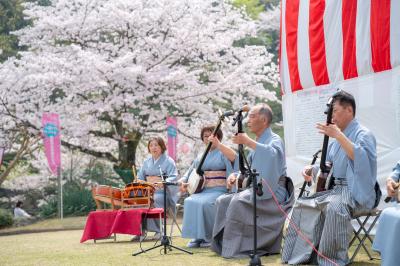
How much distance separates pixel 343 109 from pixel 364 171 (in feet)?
1.91

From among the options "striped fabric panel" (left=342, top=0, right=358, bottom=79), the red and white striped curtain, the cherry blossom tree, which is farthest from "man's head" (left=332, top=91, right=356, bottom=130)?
the cherry blossom tree

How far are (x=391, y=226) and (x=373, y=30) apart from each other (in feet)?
12.8

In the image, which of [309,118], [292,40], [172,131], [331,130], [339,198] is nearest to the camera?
[331,130]

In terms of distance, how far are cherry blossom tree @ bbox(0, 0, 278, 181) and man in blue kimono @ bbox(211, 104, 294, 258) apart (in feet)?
26.6

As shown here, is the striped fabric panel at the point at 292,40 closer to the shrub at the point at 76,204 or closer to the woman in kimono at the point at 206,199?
the woman in kimono at the point at 206,199

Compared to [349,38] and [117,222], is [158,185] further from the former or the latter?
[349,38]

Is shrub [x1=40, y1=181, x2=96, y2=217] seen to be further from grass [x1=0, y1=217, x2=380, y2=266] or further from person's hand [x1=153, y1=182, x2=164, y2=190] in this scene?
person's hand [x1=153, y1=182, x2=164, y2=190]

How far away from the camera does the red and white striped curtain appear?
7.15 m

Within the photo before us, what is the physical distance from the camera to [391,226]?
13.1ft

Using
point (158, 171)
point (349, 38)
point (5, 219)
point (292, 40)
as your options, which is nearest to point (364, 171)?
point (349, 38)

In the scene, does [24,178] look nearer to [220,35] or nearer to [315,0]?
[220,35]

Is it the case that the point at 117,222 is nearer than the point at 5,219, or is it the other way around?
the point at 117,222

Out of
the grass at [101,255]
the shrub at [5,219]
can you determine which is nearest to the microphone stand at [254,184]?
the grass at [101,255]

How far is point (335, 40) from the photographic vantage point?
321 inches
